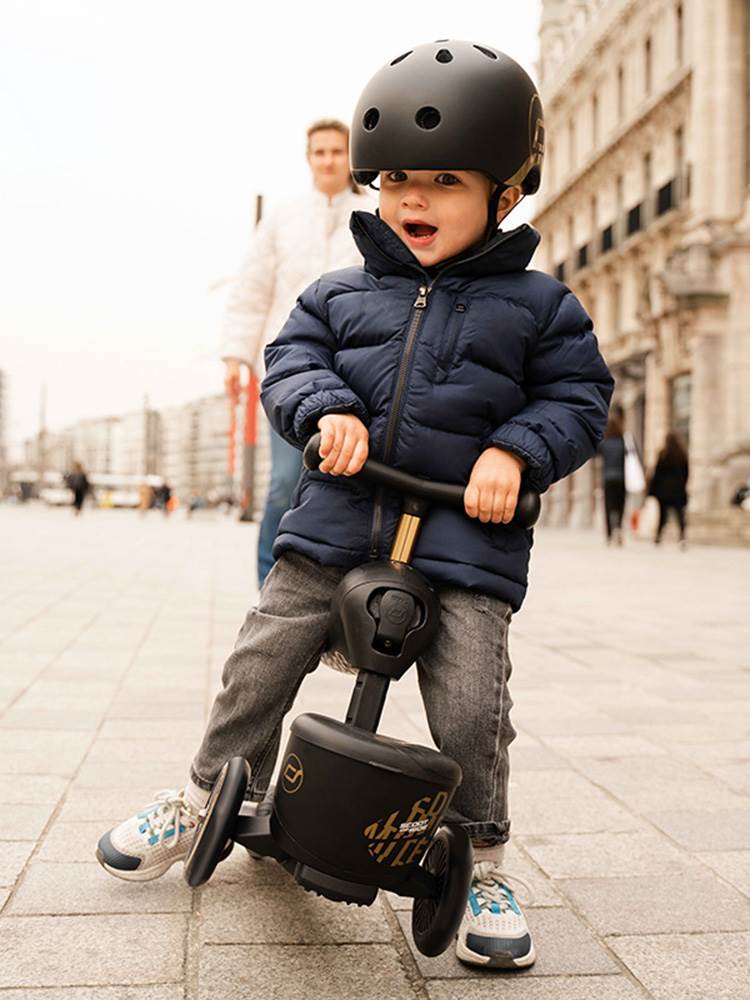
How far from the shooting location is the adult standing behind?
510 centimetres

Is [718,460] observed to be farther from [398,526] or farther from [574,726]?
[398,526]

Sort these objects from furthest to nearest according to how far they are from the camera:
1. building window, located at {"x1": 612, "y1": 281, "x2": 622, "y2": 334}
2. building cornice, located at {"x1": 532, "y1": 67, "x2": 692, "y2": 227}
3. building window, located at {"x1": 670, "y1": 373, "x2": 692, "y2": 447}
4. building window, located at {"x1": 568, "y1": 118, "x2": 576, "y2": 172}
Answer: building window, located at {"x1": 568, "y1": 118, "x2": 576, "y2": 172}, building window, located at {"x1": 612, "y1": 281, "x2": 622, "y2": 334}, building cornice, located at {"x1": 532, "y1": 67, "x2": 692, "y2": 227}, building window, located at {"x1": 670, "y1": 373, "x2": 692, "y2": 447}

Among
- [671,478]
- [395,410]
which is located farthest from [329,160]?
[671,478]

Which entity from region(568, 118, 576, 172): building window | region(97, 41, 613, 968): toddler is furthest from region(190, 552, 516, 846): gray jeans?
region(568, 118, 576, 172): building window

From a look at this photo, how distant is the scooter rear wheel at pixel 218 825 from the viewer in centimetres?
211

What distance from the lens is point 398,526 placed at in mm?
2195

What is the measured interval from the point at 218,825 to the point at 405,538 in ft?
1.92

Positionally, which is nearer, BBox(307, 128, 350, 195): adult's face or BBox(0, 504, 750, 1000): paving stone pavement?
BBox(0, 504, 750, 1000): paving stone pavement

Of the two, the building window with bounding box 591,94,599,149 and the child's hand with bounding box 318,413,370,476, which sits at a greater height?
the building window with bounding box 591,94,599,149

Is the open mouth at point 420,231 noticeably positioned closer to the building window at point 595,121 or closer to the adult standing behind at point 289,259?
the adult standing behind at point 289,259

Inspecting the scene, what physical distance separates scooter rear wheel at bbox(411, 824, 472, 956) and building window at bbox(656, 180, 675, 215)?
26.9 meters

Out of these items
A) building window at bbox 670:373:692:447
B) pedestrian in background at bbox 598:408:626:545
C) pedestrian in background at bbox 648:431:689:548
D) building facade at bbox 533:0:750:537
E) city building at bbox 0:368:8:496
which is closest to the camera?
pedestrian in background at bbox 598:408:626:545

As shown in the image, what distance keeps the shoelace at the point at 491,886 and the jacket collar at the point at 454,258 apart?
3.55 feet

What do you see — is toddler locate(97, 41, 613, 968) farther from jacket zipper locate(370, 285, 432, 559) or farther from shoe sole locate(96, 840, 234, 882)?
shoe sole locate(96, 840, 234, 882)
